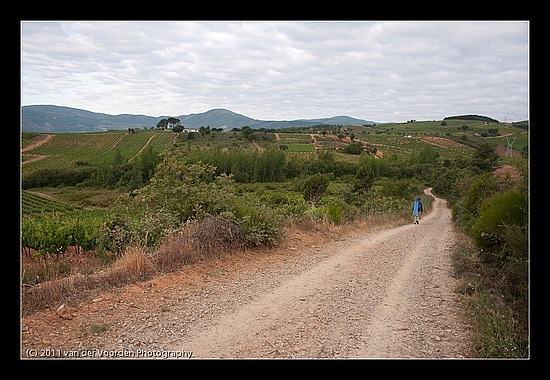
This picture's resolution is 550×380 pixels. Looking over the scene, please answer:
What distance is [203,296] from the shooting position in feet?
17.0

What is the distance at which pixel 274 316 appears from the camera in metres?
4.51

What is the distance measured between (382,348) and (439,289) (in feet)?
8.94

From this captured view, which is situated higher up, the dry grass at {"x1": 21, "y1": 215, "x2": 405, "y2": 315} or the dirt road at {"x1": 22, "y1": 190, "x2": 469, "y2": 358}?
the dry grass at {"x1": 21, "y1": 215, "x2": 405, "y2": 315}

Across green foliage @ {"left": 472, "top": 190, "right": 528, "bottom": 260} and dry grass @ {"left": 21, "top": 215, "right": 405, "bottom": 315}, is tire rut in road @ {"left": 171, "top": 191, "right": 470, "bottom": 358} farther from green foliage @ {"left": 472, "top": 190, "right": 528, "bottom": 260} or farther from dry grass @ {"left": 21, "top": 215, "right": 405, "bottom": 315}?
dry grass @ {"left": 21, "top": 215, "right": 405, "bottom": 315}

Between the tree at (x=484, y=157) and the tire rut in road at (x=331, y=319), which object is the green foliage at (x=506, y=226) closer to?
the tire rut in road at (x=331, y=319)

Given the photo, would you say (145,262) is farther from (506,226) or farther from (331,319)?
(506,226)

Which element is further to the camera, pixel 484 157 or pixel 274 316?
pixel 484 157

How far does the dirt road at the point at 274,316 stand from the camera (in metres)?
3.71

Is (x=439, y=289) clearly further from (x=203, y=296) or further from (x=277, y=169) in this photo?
(x=277, y=169)

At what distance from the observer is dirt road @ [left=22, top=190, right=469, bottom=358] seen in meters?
3.71

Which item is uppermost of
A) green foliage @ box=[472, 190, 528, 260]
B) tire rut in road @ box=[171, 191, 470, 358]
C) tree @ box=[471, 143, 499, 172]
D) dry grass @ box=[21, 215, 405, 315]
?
tree @ box=[471, 143, 499, 172]

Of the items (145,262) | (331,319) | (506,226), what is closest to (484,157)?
(506,226)

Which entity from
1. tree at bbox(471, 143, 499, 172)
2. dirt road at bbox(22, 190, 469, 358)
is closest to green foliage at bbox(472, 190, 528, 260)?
dirt road at bbox(22, 190, 469, 358)
